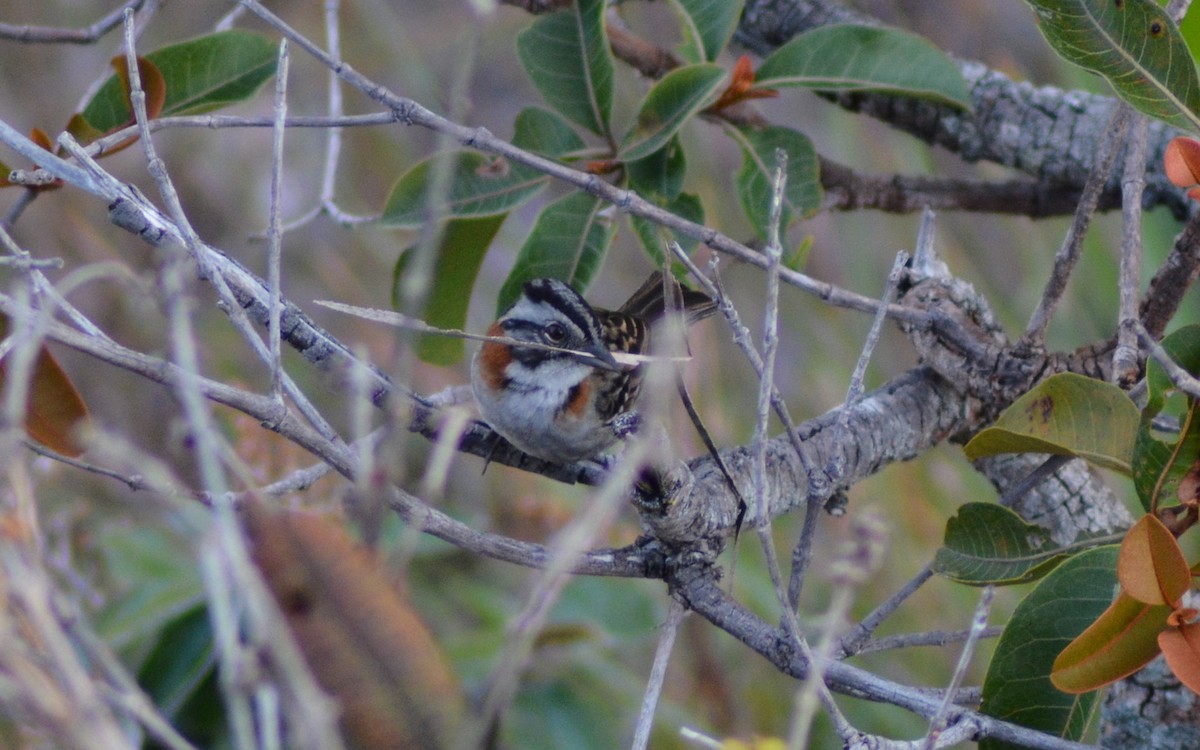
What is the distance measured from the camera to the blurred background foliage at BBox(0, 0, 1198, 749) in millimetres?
3488

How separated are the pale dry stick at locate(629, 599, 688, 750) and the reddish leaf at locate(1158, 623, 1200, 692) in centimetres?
63

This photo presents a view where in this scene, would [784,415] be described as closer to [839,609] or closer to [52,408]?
[839,609]

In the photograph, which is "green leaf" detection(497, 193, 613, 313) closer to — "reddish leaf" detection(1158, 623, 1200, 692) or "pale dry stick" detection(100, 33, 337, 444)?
"pale dry stick" detection(100, 33, 337, 444)

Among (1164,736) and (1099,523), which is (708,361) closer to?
(1099,523)

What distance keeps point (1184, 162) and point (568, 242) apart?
1299mm

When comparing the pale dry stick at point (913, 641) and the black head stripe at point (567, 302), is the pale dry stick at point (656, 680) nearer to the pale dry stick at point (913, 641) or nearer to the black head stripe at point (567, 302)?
the pale dry stick at point (913, 641)

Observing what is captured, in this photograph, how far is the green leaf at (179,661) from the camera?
2.94m

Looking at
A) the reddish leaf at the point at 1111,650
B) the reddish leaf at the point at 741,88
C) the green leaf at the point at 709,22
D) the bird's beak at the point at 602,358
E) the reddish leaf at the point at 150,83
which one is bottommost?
the reddish leaf at the point at 1111,650

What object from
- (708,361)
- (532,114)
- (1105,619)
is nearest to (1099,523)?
(1105,619)

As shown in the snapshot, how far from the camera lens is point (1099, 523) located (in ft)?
7.09

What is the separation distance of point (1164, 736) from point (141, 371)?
1.76m

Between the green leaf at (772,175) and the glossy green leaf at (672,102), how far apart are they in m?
0.29

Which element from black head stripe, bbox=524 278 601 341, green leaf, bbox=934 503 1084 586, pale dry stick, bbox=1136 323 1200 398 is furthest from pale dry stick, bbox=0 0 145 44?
pale dry stick, bbox=1136 323 1200 398

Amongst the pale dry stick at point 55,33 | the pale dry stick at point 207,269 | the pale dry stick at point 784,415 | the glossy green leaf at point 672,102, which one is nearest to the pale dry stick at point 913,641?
the pale dry stick at point 784,415
